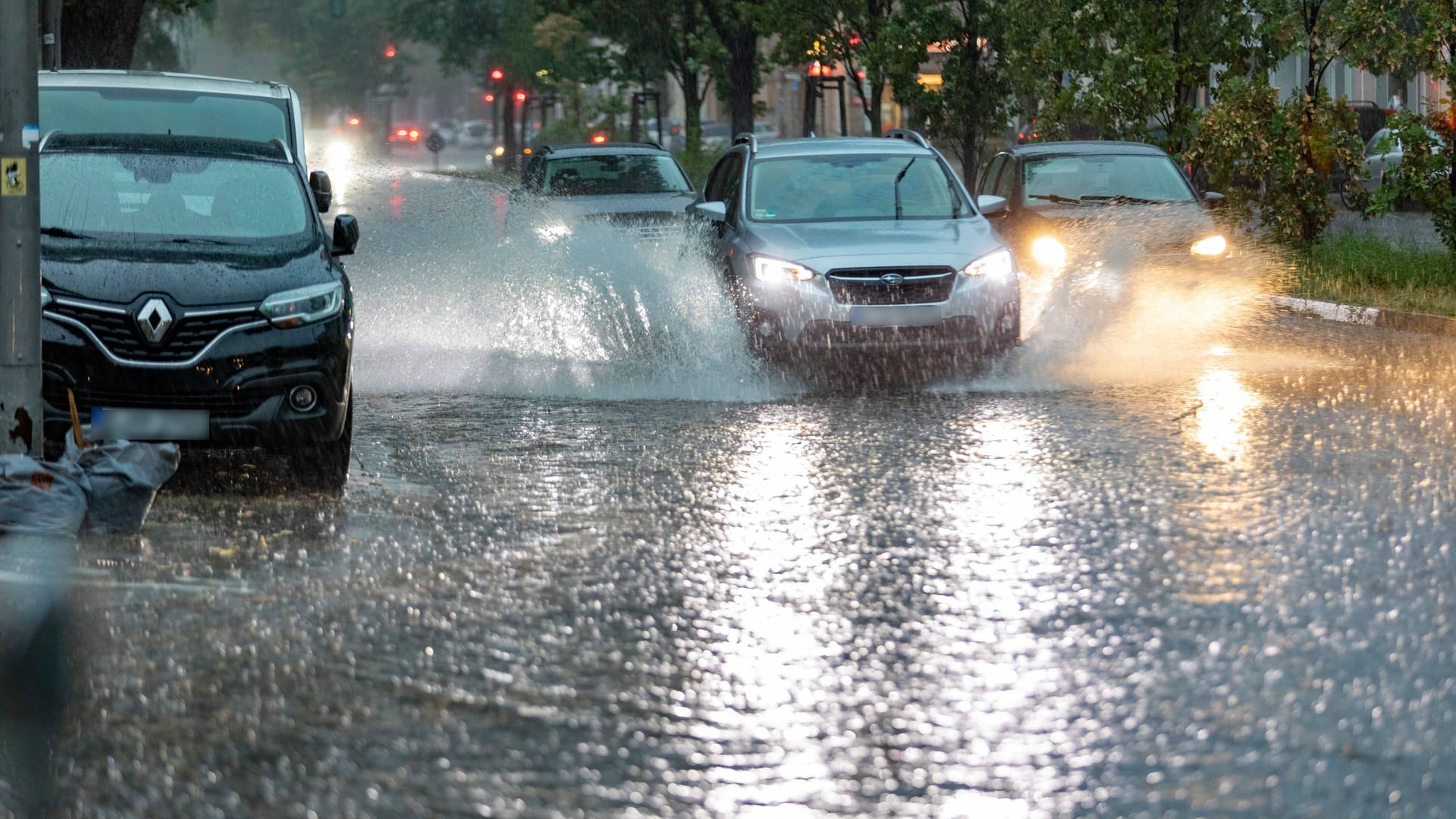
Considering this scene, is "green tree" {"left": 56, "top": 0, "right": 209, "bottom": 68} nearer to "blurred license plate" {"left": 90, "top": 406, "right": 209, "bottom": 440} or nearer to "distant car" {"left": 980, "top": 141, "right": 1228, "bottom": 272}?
"distant car" {"left": 980, "top": 141, "right": 1228, "bottom": 272}

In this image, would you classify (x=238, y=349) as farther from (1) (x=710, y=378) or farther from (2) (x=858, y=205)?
(2) (x=858, y=205)

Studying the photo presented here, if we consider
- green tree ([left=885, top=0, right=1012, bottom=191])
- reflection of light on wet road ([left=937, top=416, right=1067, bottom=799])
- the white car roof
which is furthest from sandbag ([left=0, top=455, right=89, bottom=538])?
green tree ([left=885, top=0, right=1012, bottom=191])

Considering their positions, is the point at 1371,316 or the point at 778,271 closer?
the point at 778,271

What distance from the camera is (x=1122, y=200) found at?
629 inches

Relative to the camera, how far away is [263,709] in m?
4.93

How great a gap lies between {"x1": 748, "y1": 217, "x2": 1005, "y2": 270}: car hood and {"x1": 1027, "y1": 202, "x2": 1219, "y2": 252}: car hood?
8.86ft

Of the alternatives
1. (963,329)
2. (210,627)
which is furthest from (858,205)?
(210,627)

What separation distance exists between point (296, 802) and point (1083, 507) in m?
4.21

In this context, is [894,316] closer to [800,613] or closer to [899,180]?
[899,180]

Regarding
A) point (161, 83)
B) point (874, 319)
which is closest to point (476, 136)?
point (161, 83)

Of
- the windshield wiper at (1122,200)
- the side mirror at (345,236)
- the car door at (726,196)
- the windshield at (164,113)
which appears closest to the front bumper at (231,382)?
the side mirror at (345,236)

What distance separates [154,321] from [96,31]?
2098 centimetres

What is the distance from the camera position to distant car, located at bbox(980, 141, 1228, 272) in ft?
49.7

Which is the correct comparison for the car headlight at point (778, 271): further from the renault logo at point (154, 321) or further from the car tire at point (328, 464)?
the renault logo at point (154, 321)
